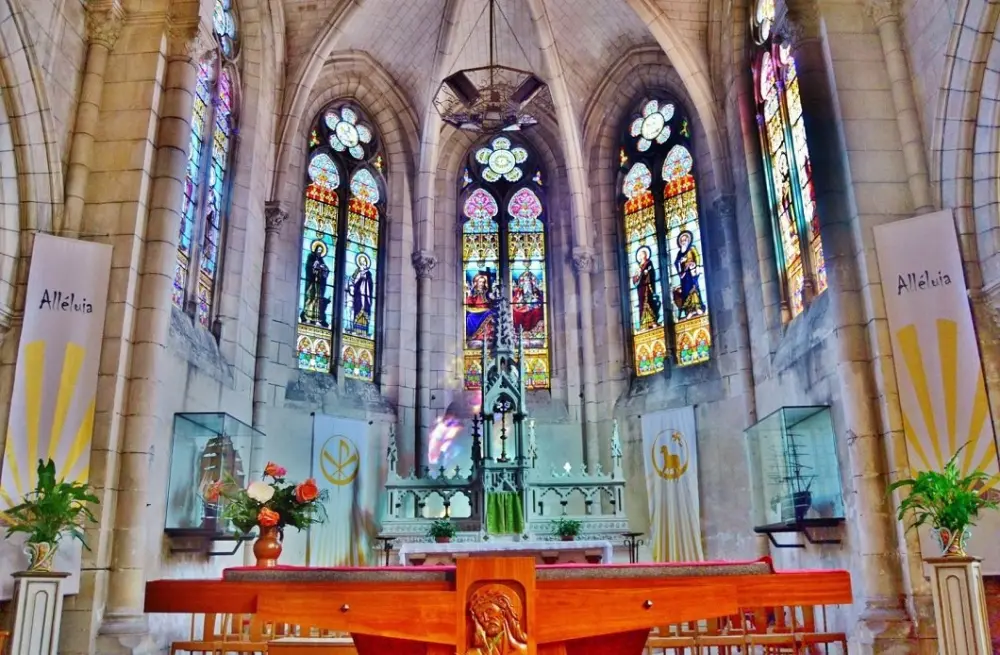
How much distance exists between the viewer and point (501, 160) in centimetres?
1819

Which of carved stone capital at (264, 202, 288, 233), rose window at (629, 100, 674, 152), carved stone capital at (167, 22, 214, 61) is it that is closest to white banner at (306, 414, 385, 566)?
carved stone capital at (264, 202, 288, 233)

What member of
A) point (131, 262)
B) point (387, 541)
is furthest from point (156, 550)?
point (387, 541)

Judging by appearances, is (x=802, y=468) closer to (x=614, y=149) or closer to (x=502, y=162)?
(x=614, y=149)

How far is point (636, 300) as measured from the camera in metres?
16.1

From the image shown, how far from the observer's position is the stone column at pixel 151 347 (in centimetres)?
805

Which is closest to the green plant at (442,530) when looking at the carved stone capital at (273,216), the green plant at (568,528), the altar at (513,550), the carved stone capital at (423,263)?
the altar at (513,550)

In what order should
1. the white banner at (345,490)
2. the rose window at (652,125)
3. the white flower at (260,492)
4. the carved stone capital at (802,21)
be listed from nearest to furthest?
the white flower at (260,492), the carved stone capital at (802,21), the white banner at (345,490), the rose window at (652,125)

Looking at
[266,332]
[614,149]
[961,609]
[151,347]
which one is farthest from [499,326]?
[961,609]

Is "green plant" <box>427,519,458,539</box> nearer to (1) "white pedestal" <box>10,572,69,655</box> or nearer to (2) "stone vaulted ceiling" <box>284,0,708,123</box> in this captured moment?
(1) "white pedestal" <box>10,572,69,655</box>

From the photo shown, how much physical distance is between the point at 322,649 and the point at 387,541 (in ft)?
26.6

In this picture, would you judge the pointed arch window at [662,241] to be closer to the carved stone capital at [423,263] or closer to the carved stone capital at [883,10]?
the carved stone capital at [423,263]

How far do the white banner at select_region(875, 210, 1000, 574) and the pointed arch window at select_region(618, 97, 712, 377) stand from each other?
631 centimetres

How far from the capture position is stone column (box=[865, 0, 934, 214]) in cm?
867

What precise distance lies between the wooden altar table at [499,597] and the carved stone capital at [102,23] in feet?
27.4
